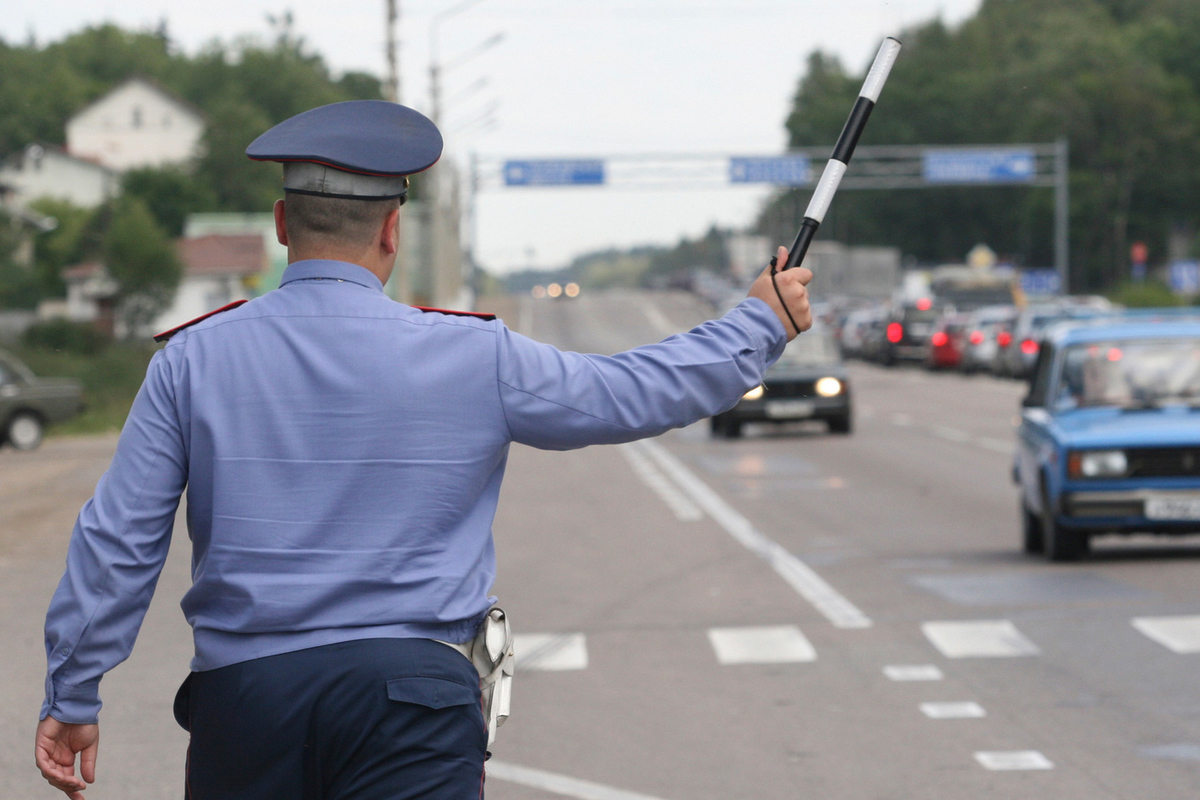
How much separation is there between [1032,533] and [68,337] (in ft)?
154

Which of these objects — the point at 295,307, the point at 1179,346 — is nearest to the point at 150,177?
the point at 1179,346

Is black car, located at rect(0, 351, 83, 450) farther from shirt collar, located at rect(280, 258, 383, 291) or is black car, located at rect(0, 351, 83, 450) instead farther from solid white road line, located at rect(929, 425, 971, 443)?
shirt collar, located at rect(280, 258, 383, 291)

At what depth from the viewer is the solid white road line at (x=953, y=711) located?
25.3 feet

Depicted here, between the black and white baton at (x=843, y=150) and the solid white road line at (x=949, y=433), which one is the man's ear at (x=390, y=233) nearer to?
the black and white baton at (x=843, y=150)

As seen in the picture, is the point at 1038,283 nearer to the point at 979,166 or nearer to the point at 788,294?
the point at 979,166

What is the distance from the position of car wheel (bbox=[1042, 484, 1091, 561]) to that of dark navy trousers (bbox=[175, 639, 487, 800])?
9746mm

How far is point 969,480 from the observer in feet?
66.4

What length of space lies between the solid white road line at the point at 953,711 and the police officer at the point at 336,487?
4749 millimetres

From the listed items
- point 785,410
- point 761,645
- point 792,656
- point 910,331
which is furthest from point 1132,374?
point 910,331

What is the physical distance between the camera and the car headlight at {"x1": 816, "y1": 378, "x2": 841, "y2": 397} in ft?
92.7

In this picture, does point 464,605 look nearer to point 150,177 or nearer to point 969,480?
point 969,480

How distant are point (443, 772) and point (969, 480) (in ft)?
58.0

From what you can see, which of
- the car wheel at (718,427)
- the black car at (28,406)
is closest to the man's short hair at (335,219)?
the car wheel at (718,427)

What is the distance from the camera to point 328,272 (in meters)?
3.27
